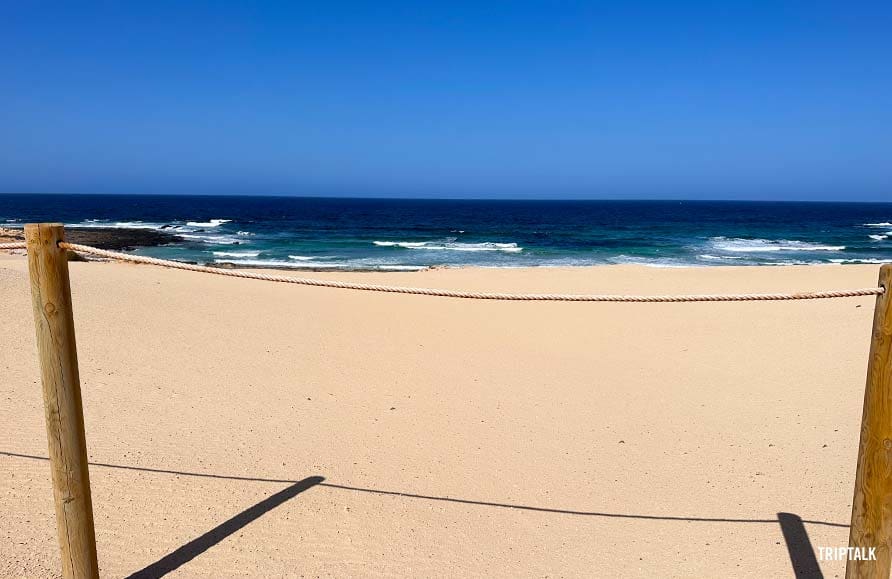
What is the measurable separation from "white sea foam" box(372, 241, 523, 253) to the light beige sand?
76.6 feet

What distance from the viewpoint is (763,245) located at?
35.2 metres

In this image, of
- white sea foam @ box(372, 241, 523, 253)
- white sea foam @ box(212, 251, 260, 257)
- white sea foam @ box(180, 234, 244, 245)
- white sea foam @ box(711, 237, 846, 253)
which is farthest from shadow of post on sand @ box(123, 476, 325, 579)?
white sea foam @ box(711, 237, 846, 253)

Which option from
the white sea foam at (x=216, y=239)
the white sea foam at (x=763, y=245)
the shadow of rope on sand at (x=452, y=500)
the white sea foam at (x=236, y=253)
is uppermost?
the white sea foam at (x=216, y=239)

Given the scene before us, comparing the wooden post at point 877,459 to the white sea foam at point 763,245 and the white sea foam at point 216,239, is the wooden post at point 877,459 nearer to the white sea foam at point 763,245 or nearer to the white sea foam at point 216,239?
the white sea foam at point 763,245

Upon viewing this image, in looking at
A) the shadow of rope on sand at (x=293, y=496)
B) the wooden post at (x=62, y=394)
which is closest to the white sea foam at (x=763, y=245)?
the shadow of rope on sand at (x=293, y=496)

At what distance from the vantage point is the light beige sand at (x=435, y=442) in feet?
11.0

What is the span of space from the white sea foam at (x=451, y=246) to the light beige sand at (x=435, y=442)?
76.6 feet

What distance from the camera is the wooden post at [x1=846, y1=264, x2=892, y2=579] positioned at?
228cm

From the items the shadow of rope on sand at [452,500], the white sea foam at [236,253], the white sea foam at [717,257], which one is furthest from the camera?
the white sea foam at [717,257]

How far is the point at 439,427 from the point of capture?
17.3 ft

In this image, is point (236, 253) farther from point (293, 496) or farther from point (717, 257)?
point (293, 496)

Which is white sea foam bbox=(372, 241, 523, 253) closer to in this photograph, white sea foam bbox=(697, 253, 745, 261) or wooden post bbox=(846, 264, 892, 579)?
white sea foam bbox=(697, 253, 745, 261)

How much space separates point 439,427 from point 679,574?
2481 mm

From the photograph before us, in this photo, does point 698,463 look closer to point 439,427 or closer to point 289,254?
point 439,427
